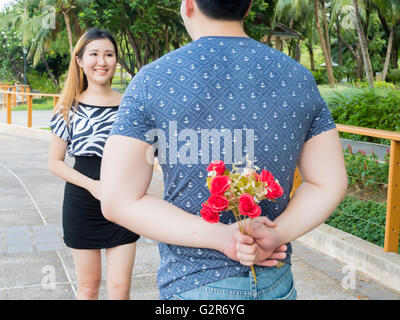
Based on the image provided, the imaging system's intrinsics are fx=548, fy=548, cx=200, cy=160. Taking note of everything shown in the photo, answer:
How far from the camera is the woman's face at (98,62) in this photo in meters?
3.26

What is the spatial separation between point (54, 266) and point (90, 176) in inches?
88.7

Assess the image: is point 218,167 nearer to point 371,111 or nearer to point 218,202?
point 218,202

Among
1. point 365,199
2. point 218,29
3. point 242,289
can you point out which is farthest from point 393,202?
point 218,29

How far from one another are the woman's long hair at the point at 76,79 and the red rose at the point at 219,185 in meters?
2.01

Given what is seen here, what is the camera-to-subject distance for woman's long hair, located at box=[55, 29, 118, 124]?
3.24 meters

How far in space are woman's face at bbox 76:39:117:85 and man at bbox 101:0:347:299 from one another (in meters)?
1.71

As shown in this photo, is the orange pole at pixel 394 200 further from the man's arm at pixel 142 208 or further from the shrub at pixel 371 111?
the shrub at pixel 371 111

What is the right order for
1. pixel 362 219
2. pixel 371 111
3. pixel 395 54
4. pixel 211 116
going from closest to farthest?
pixel 211 116
pixel 362 219
pixel 371 111
pixel 395 54

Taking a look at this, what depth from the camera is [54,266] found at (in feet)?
16.6

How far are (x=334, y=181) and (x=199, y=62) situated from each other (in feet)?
1.81

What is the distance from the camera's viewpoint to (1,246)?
5613 mm
